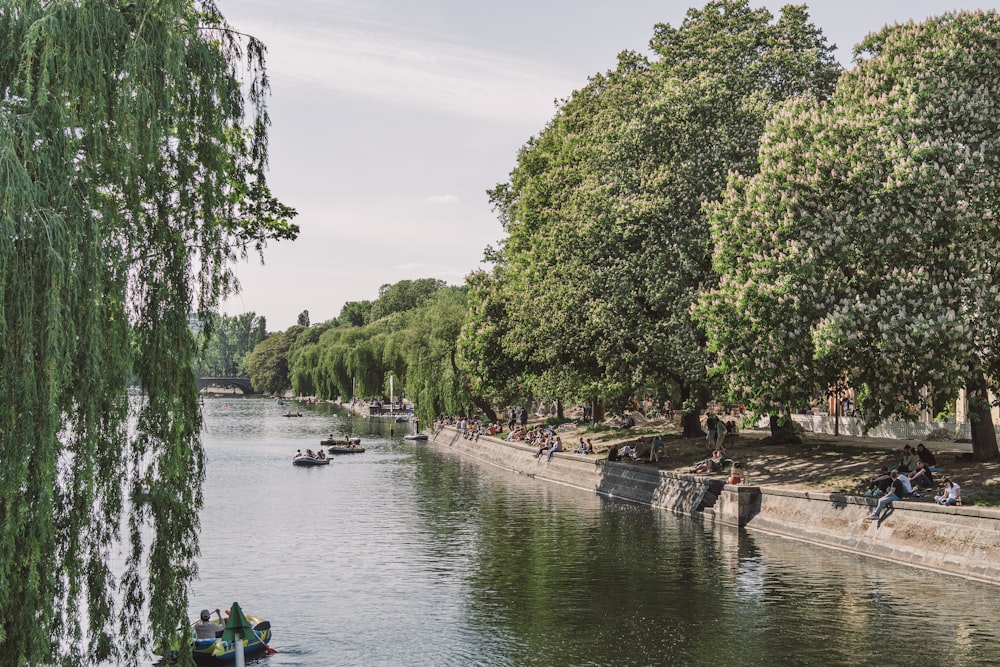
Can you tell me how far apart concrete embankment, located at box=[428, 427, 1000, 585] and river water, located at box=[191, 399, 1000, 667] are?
2.25 ft

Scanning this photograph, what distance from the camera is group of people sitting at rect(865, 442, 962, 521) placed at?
1079 inches

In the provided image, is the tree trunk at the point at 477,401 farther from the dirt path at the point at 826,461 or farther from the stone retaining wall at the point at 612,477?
the dirt path at the point at 826,461

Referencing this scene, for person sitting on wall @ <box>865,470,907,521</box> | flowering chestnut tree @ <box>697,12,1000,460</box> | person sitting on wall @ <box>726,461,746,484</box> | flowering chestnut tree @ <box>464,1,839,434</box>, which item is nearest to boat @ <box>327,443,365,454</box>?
flowering chestnut tree @ <box>464,1,839,434</box>

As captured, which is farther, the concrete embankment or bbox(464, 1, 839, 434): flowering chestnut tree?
bbox(464, 1, 839, 434): flowering chestnut tree

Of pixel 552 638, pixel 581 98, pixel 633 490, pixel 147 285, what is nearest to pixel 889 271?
pixel 552 638

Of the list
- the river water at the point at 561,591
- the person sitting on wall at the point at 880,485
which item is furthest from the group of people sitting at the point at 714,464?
the person sitting on wall at the point at 880,485

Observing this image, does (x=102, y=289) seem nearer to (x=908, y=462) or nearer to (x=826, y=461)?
(x=908, y=462)

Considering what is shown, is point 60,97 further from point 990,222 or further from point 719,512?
point 719,512

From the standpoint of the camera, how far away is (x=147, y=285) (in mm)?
14078

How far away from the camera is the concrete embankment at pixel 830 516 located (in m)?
25.7

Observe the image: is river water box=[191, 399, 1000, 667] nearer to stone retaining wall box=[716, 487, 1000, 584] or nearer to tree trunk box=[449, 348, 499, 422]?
stone retaining wall box=[716, 487, 1000, 584]

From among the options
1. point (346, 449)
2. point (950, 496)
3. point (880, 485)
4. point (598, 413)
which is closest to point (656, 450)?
point (880, 485)

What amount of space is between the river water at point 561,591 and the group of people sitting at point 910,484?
7.09 ft

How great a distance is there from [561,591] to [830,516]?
10.4m
